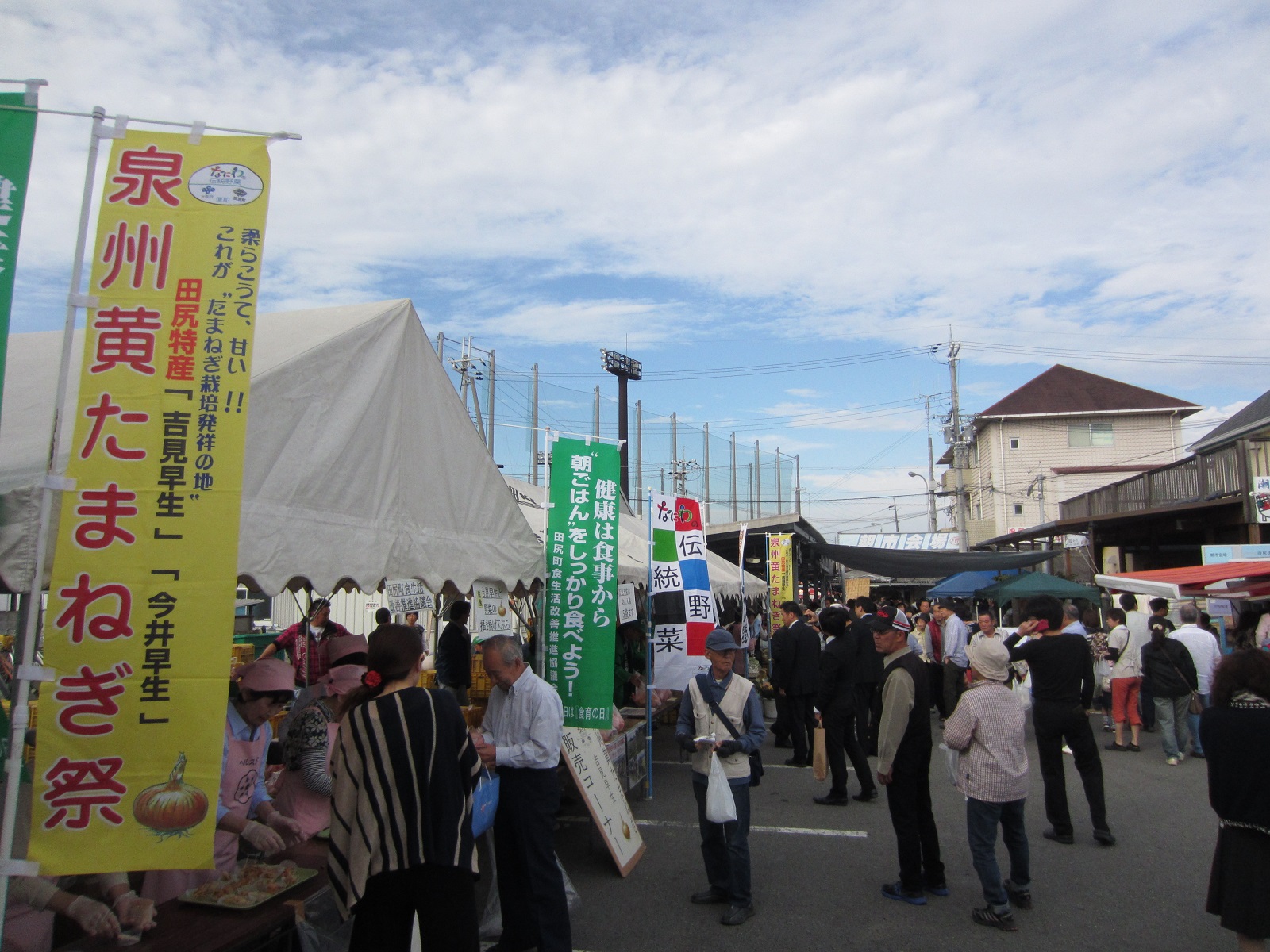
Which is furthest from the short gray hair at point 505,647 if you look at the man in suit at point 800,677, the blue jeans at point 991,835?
the man in suit at point 800,677

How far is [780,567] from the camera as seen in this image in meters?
16.0

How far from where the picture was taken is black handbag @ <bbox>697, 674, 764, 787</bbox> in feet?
15.7

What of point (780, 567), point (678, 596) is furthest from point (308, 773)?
point (780, 567)

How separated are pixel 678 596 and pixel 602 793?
9.86ft

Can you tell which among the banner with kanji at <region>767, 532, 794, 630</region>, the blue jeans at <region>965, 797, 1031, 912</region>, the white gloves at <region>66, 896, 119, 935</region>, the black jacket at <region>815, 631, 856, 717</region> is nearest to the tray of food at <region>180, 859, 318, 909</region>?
the white gloves at <region>66, 896, 119, 935</region>

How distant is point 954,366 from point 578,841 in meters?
31.2

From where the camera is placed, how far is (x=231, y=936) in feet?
9.41

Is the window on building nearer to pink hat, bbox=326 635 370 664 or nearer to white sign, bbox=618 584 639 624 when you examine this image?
white sign, bbox=618 584 639 624

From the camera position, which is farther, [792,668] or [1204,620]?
[1204,620]

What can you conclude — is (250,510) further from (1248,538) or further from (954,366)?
(954,366)

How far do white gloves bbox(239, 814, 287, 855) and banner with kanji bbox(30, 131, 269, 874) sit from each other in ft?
3.07

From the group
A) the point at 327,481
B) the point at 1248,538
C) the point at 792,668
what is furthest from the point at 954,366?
the point at 327,481

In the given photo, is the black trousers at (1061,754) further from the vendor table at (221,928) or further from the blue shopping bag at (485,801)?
the vendor table at (221,928)

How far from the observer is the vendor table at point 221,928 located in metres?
2.79
